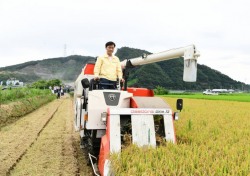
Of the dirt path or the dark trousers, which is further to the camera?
the dark trousers

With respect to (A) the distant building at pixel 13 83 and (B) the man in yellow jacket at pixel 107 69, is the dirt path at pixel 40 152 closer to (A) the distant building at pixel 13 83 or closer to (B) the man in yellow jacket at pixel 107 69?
(B) the man in yellow jacket at pixel 107 69

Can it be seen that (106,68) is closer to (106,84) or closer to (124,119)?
(106,84)

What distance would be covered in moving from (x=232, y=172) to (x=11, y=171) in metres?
4.12

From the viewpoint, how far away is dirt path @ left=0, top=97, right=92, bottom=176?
597 centimetres

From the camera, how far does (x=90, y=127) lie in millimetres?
5727

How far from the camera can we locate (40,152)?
750 centimetres

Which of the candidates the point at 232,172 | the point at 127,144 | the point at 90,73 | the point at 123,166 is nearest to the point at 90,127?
the point at 127,144

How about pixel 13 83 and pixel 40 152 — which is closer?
pixel 40 152

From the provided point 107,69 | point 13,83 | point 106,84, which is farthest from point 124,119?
point 13,83

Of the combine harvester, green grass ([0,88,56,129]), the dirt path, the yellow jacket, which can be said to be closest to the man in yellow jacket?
the yellow jacket

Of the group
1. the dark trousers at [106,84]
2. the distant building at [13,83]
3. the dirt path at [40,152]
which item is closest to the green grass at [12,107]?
the dirt path at [40,152]

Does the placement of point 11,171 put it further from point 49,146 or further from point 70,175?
point 49,146

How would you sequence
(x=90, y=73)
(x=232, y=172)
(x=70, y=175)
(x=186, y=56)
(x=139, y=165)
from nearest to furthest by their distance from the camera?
(x=232, y=172) → (x=139, y=165) → (x=70, y=175) → (x=186, y=56) → (x=90, y=73)

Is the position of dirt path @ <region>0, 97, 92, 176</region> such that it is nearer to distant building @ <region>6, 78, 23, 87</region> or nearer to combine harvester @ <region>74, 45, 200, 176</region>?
combine harvester @ <region>74, 45, 200, 176</region>
